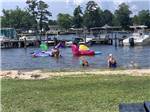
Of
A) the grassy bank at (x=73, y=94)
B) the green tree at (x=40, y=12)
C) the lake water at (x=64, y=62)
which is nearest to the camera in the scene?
the grassy bank at (x=73, y=94)

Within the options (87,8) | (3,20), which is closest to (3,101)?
(3,20)

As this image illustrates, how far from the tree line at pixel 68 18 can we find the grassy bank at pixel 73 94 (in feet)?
492

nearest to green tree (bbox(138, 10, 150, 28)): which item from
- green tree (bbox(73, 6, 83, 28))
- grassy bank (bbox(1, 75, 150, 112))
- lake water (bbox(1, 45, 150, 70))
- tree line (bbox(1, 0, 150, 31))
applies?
tree line (bbox(1, 0, 150, 31))

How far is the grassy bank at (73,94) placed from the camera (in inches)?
426

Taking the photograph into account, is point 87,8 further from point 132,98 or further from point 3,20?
point 132,98

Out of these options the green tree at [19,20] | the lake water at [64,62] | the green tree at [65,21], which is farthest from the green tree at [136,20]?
the lake water at [64,62]

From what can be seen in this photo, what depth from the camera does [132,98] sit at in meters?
12.0

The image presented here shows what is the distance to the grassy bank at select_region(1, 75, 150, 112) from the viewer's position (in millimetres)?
10828

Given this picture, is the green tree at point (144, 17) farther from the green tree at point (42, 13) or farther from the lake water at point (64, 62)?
the lake water at point (64, 62)

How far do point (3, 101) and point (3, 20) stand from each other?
529 ft

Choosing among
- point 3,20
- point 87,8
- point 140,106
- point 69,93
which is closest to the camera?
point 140,106

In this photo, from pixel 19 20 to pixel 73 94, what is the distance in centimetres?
15889

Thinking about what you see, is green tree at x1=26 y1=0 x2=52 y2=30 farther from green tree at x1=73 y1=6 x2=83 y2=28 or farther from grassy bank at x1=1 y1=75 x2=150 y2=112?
grassy bank at x1=1 y1=75 x2=150 y2=112

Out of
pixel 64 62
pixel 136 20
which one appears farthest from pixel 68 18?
pixel 64 62
